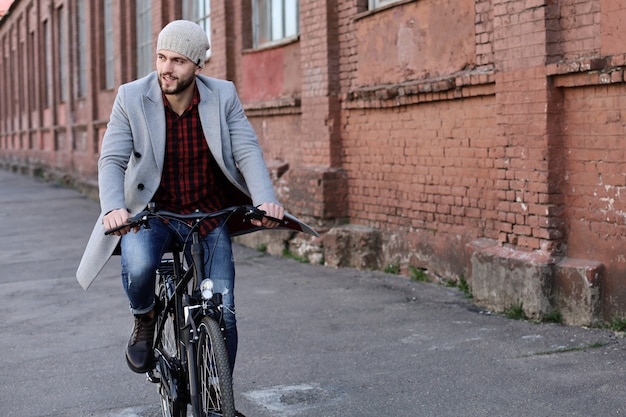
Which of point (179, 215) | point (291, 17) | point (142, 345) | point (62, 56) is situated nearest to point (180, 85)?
point (179, 215)

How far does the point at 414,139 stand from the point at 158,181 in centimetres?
512

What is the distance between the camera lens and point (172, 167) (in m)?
4.23

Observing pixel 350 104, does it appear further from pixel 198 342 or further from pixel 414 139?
pixel 198 342

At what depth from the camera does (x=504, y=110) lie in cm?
727

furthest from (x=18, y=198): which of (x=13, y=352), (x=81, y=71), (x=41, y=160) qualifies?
(x=13, y=352)

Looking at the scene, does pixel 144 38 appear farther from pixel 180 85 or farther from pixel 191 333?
pixel 191 333

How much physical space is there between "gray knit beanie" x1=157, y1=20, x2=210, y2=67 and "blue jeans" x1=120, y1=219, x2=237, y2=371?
0.72 m

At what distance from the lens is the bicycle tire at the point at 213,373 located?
137 inches

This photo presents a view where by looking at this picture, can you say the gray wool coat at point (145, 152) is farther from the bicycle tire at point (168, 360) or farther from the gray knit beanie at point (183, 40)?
the bicycle tire at point (168, 360)

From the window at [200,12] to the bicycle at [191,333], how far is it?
1001 cm

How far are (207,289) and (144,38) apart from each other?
15800 millimetres

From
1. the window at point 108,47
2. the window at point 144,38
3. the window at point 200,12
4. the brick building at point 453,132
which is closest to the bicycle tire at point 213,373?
the brick building at point 453,132

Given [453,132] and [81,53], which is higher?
[81,53]

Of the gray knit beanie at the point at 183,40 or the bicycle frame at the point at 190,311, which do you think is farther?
the gray knit beanie at the point at 183,40
